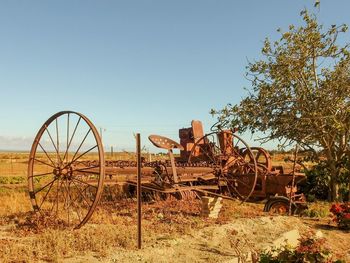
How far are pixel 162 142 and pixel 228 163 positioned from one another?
4.57 m

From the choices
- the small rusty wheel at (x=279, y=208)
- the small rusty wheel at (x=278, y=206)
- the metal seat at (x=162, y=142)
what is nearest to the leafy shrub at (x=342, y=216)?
the small rusty wheel at (x=278, y=206)

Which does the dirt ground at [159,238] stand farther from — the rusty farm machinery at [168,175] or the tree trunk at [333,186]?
the tree trunk at [333,186]

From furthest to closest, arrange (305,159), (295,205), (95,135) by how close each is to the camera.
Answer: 1. (305,159)
2. (295,205)
3. (95,135)

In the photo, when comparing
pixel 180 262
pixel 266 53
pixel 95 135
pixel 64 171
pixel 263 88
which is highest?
pixel 266 53

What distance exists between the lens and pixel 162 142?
10047mm

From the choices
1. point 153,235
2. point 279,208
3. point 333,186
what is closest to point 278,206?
point 279,208

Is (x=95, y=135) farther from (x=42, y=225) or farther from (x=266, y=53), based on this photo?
(x=266, y=53)

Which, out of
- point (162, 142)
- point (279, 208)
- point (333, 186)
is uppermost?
point (162, 142)

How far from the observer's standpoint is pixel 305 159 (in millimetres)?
17344

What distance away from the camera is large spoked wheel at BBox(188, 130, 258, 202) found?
1292cm

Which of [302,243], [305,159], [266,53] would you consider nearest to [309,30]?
[266,53]

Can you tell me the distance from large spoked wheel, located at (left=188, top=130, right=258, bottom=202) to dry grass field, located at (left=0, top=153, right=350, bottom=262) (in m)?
2.02

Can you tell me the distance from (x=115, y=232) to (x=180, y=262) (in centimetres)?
188

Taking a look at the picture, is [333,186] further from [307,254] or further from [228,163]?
[307,254]
